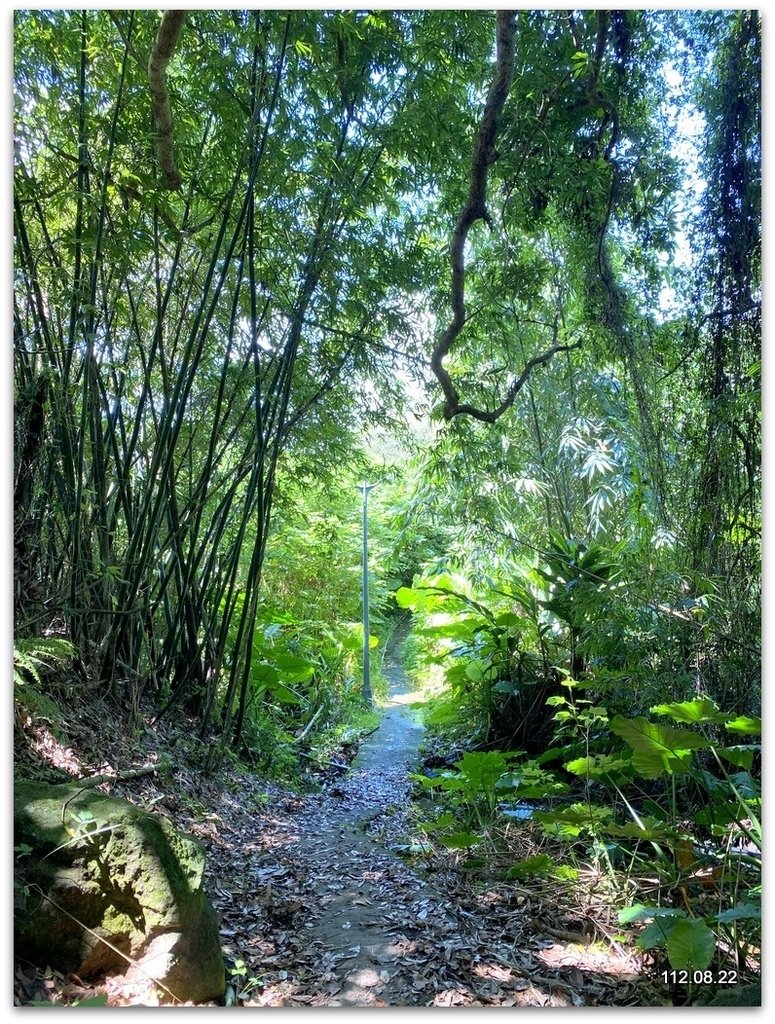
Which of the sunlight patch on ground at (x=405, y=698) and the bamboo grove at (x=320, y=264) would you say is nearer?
the bamboo grove at (x=320, y=264)

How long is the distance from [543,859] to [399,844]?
32.1 inches

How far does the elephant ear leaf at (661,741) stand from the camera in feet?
5.32

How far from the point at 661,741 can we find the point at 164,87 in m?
2.38

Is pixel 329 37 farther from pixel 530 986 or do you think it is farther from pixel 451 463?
pixel 530 986

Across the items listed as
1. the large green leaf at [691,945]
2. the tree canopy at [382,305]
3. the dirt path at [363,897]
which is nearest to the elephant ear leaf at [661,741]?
the tree canopy at [382,305]

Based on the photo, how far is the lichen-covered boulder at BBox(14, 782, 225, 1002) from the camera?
4.37ft

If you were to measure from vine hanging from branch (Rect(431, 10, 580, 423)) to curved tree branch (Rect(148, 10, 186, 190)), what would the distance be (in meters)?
1.04

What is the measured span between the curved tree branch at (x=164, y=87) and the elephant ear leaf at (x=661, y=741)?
87.5 inches

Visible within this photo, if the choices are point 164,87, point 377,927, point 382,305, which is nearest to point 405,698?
point 382,305

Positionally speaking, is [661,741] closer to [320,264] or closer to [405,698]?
[320,264]

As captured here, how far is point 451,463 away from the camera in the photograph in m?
3.74

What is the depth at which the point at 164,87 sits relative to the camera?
1.98 m

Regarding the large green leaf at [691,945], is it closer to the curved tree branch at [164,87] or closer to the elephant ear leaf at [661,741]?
the elephant ear leaf at [661,741]

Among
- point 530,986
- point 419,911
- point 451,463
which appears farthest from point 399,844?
point 451,463
